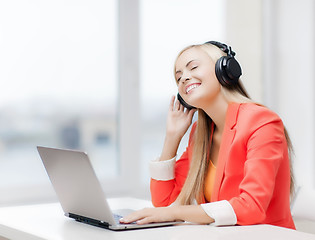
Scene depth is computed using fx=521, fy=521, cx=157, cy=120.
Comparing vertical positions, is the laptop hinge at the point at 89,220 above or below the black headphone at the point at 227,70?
below

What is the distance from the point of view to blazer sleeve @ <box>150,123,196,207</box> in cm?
200

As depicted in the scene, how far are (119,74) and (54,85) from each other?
429mm

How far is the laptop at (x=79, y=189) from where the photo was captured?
137 centimetres

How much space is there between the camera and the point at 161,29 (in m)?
3.20

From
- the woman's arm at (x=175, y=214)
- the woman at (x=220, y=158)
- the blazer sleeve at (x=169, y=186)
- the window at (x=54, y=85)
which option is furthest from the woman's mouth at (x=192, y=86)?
the window at (x=54, y=85)

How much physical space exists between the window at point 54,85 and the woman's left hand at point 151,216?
1434 mm

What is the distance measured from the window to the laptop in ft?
3.91

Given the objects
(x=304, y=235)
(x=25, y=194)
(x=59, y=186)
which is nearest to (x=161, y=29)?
(x=25, y=194)

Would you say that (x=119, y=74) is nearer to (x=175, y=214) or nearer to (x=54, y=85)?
(x=54, y=85)

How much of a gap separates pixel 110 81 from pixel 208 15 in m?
0.81

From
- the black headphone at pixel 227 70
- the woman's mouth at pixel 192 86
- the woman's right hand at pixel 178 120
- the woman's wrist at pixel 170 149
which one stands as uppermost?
the black headphone at pixel 227 70

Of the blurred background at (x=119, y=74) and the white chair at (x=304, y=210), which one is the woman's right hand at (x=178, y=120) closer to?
the white chair at (x=304, y=210)

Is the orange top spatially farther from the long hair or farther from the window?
the window

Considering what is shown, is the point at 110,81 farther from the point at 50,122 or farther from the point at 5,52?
the point at 5,52
